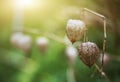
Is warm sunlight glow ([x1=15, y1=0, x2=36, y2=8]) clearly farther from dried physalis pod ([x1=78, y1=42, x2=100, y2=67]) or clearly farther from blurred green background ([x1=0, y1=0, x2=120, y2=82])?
dried physalis pod ([x1=78, y1=42, x2=100, y2=67])

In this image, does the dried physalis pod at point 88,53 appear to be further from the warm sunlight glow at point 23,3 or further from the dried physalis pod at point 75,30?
the warm sunlight glow at point 23,3

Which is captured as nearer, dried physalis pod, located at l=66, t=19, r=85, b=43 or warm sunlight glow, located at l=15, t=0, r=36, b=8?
dried physalis pod, located at l=66, t=19, r=85, b=43

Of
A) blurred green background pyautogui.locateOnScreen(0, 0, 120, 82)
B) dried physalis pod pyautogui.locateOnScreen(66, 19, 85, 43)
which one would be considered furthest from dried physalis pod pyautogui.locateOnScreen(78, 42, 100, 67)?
blurred green background pyautogui.locateOnScreen(0, 0, 120, 82)

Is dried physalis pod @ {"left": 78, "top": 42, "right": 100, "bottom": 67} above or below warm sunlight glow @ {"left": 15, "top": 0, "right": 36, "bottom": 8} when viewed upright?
below

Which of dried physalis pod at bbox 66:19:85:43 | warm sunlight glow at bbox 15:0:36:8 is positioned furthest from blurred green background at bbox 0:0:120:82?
dried physalis pod at bbox 66:19:85:43

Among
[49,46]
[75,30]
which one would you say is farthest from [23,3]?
[75,30]

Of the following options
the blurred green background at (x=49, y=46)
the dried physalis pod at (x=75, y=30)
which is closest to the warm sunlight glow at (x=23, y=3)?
the blurred green background at (x=49, y=46)
